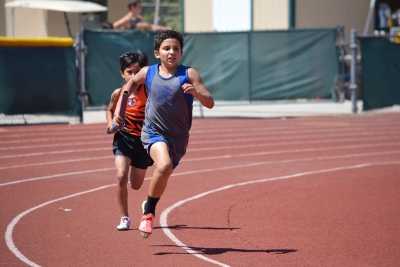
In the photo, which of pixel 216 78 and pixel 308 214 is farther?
pixel 216 78

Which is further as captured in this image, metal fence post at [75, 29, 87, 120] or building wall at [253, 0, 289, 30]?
building wall at [253, 0, 289, 30]

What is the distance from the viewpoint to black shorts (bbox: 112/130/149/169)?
7137 mm

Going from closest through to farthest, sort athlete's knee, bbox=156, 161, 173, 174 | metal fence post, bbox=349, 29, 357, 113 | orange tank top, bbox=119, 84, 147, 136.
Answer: athlete's knee, bbox=156, 161, 173, 174 → orange tank top, bbox=119, 84, 147, 136 → metal fence post, bbox=349, 29, 357, 113

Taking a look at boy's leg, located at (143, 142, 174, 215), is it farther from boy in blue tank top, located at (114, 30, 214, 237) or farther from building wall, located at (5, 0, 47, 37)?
building wall, located at (5, 0, 47, 37)

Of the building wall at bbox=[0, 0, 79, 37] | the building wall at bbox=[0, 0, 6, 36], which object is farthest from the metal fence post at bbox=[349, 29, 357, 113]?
the building wall at bbox=[0, 0, 6, 36]

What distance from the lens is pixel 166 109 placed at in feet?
21.0

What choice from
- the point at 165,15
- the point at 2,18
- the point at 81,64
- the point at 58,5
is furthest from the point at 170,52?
the point at 165,15

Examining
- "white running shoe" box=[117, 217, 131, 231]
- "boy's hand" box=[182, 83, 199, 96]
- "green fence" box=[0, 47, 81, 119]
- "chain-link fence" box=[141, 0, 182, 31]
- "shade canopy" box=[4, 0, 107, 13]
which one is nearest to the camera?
"boy's hand" box=[182, 83, 199, 96]

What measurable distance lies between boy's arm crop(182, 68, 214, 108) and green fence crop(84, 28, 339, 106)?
13.9m

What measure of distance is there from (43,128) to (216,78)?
5.39 m

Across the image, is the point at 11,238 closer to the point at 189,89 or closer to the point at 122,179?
the point at 122,179

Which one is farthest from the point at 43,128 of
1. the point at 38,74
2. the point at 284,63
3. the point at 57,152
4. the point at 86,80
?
the point at 284,63

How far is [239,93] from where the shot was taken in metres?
20.5

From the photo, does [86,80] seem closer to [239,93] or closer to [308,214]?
[239,93]
